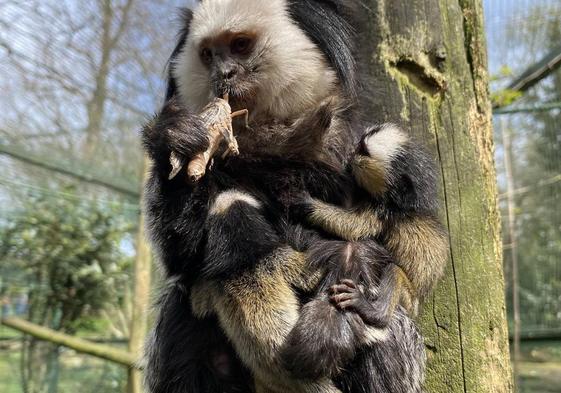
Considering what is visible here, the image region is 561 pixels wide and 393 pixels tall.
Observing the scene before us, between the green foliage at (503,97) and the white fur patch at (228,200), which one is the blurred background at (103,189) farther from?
the white fur patch at (228,200)

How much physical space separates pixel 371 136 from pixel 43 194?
4.97m

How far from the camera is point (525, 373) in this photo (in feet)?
20.9

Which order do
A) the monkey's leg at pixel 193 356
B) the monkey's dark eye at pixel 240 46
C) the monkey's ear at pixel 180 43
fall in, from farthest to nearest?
the monkey's ear at pixel 180 43 < the monkey's dark eye at pixel 240 46 < the monkey's leg at pixel 193 356

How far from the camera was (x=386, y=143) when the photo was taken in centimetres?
255

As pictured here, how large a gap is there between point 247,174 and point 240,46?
29.0 inches

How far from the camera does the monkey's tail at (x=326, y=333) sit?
2256 millimetres

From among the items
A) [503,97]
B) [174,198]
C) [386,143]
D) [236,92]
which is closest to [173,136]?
[174,198]

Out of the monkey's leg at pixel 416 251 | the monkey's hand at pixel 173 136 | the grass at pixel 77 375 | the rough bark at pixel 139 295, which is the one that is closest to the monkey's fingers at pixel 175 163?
the monkey's hand at pixel 173 136

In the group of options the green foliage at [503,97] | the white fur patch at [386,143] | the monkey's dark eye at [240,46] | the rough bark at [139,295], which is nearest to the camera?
the white fur patch at [386,143]

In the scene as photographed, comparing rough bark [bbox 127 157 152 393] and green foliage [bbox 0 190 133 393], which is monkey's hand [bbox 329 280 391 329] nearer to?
rough bark [bbox 127 157 152 393]

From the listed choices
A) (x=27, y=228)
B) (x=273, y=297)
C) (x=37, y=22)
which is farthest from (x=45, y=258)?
(x=273, y=297)

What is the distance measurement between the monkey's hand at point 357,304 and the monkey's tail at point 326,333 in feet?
0.08

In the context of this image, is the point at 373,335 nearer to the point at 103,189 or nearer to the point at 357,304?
the point at 357,304

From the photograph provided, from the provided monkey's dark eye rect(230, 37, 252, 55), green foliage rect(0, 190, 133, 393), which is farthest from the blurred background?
monkey's dark eye rect(230, 37, 252, 55)
